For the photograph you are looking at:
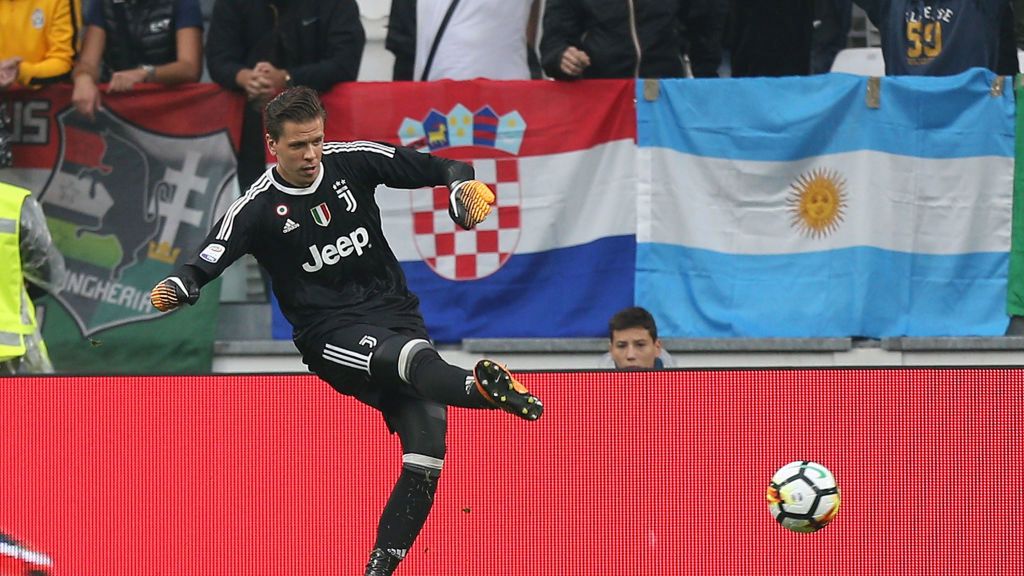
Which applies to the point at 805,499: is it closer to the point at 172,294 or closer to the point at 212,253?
the point at 212,253

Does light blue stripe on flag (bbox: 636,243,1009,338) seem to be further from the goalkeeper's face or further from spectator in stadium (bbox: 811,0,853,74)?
the goalkeeper's face

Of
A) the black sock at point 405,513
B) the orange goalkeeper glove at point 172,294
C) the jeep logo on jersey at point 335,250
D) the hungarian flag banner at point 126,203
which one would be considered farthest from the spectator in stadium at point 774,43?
the orange goalkeeper glove at point 172,294

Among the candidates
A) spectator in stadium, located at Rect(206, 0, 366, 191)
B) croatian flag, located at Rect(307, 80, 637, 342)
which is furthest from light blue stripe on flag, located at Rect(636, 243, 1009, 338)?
spectator in stadium, located at Rect(206, 0, 366, 191)

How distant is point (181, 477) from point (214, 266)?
1.70m

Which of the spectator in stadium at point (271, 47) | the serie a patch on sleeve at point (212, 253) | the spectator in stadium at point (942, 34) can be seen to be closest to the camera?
the serie a patch on sleeve at point (212, 253)

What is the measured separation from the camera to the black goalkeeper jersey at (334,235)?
289 inches

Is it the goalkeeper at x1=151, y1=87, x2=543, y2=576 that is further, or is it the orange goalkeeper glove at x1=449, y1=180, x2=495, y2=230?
the goalkeeper at x1=151, y1=87, x2=543, y2=576

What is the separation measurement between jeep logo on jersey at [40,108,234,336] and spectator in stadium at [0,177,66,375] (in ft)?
3.75

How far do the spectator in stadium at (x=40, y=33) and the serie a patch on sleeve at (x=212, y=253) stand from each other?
12.4ft

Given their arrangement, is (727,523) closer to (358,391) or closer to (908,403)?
(908,403)

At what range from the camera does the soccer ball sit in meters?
7.67

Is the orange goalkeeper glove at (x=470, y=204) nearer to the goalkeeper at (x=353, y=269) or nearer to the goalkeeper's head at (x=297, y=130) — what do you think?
the goalkeeper at (x=353, y=269)

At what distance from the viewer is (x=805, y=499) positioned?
7.69 metres

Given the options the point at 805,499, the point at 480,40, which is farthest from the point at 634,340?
the point at 480,40
